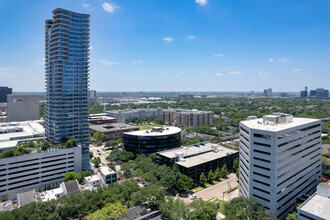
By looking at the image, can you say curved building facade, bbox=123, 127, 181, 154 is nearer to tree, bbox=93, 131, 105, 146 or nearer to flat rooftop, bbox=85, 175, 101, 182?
flat rooftop, bbox=85, 175, 101, 182

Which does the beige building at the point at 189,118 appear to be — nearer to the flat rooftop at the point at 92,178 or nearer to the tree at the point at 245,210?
the flat rooftop at the point at 92,178

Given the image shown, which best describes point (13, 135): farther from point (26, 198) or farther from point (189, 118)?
point (189, 118)

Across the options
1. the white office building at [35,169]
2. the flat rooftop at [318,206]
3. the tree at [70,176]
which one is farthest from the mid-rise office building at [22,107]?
the flat rooftop at [318,206]

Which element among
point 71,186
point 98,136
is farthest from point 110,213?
point 98,136

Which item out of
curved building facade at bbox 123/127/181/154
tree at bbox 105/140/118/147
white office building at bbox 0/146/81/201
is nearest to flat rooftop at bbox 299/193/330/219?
curved building facade at bbox 123/127/181/154

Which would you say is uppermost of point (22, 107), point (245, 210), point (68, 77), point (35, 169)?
point (68, 77)
